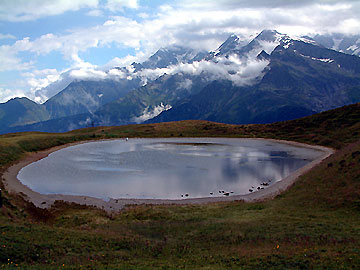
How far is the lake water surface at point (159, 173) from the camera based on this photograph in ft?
217

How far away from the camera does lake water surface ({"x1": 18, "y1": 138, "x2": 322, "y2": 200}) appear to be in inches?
2608

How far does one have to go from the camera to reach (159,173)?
83500 millimetres

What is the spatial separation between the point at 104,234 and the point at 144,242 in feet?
16.4

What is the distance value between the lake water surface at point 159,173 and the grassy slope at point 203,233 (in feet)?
43.1

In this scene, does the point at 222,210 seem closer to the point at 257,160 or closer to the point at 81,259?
the point at 81,259

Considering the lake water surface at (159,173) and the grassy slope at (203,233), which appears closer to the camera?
the grassy slope at (203,233)

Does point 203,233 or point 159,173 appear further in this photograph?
point 159,173

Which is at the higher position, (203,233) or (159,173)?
(159,173)

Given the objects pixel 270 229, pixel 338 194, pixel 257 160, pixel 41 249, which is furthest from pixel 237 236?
pixel 257 160

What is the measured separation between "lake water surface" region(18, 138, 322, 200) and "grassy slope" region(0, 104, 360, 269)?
13.1m

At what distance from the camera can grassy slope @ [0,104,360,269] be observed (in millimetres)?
26391

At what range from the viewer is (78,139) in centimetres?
17725

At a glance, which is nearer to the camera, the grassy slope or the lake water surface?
the grassy slope

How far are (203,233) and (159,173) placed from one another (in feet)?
158
